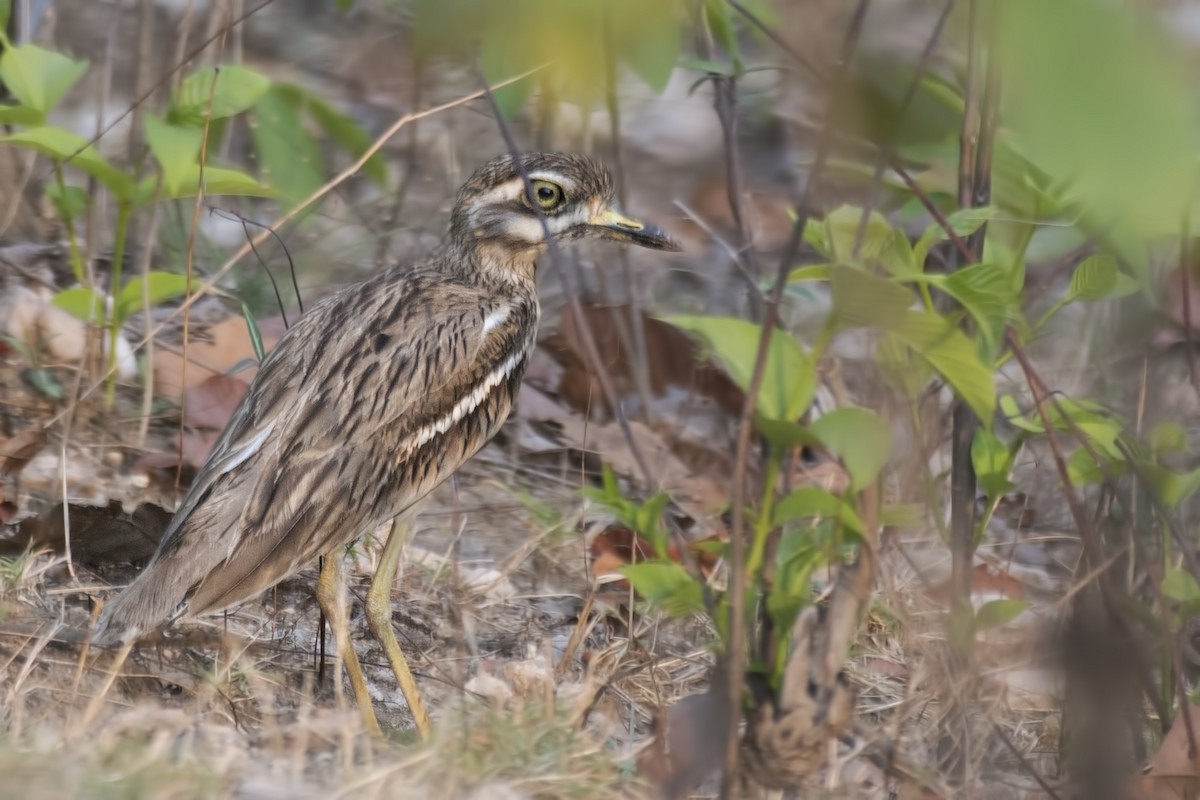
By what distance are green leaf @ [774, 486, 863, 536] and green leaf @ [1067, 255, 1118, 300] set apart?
681 millimetres

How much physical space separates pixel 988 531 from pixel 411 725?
2204mm

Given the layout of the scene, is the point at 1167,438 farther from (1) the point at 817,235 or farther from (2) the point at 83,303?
(2) the point at 83,303

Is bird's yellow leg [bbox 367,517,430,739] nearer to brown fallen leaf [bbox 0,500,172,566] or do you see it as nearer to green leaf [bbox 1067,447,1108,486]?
brown fallen leaf [bbox 0,500,172,566]

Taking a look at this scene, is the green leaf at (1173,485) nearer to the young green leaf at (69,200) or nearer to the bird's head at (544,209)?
the bird's head at (544,209)

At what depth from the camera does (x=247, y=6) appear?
24.3ft

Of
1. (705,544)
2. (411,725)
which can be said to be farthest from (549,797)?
(411,725)

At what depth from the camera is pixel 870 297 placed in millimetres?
2270

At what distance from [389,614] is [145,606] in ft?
2.51

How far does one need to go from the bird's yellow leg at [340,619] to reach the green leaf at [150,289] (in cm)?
102

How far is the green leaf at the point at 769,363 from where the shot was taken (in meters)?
2.52

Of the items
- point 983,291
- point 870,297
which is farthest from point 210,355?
point 870,297

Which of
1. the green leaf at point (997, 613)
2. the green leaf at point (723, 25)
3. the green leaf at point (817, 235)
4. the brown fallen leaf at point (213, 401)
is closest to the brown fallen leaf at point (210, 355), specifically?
the brown fallen leaf at point (213, 401)

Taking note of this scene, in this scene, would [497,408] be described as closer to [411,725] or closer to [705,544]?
[411,725]

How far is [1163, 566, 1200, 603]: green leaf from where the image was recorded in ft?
10.8
